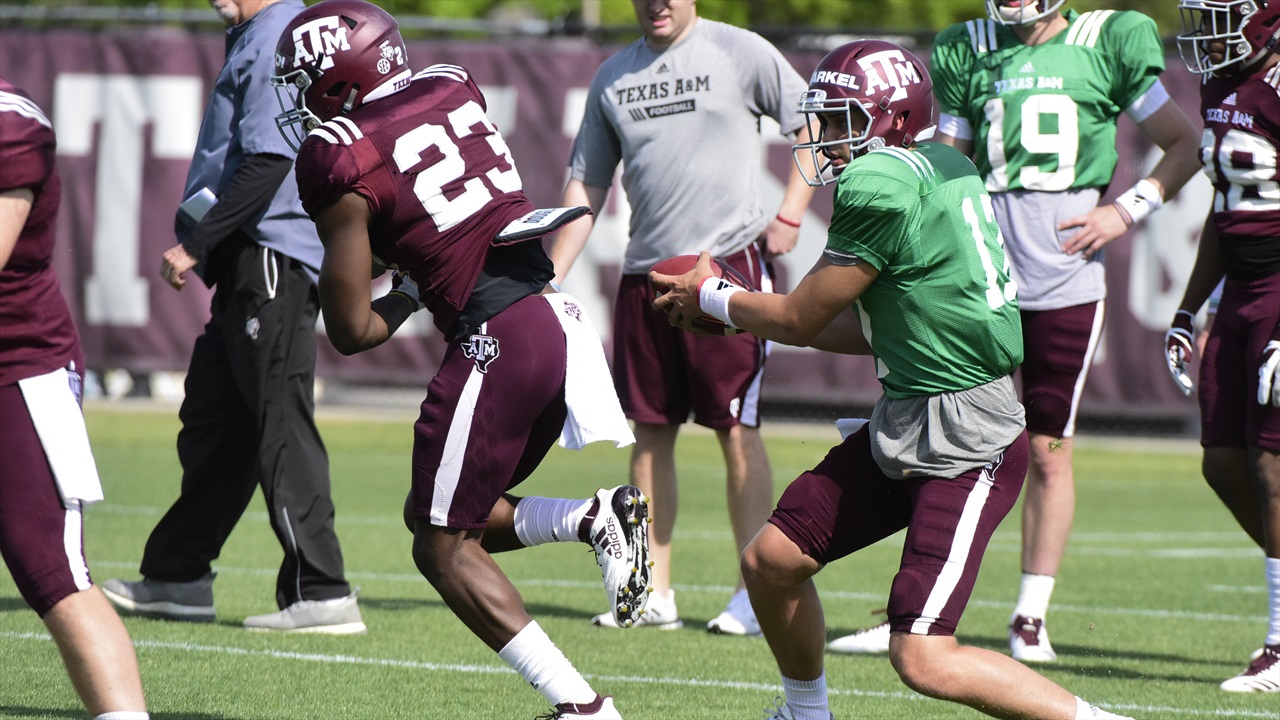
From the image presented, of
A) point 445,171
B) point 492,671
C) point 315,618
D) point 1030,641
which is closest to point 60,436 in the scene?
point 445,171

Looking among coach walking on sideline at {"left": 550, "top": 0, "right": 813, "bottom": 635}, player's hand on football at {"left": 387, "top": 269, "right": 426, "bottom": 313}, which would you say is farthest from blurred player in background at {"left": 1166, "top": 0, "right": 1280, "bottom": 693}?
player's hand on football at {"left": 387, "top": 269, "right": 426, "bottom": 313}

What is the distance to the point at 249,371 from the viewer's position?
5.79m

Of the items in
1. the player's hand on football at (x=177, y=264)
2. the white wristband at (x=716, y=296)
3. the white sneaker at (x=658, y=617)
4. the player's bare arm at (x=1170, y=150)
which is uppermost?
the white wristband at (x=716, y=296)

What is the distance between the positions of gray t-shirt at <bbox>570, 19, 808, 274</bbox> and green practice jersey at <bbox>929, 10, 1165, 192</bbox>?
31.3 inches

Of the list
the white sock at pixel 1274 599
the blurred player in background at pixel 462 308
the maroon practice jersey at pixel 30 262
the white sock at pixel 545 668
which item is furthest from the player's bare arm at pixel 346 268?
the white sock at pixel 1274 599

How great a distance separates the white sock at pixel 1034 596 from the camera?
570 centimetres

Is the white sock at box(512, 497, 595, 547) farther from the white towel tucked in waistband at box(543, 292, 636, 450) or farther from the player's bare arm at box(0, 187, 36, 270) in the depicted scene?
the player's bare arm at box(0, 187, 36, 270)

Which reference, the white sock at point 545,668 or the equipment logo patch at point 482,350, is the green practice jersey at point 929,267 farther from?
the white sock at point 545,668

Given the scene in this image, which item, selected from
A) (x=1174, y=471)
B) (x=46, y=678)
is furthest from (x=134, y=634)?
(x=1174, y=471)

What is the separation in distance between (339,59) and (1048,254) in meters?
2.97

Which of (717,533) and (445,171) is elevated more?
(445,171)

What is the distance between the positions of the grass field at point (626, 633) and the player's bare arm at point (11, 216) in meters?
1.65

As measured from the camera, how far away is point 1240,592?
7.36m

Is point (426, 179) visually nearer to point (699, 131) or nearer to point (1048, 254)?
point (699, 131)
